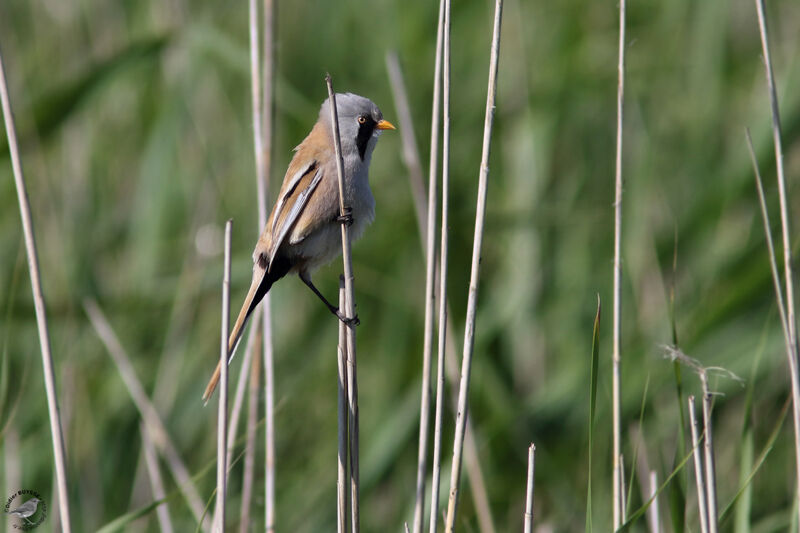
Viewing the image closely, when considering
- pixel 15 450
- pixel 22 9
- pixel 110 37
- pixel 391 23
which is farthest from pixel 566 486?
pixel 22 9

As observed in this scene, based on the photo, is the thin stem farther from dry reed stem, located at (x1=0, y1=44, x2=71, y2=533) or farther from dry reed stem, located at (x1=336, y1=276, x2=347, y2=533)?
dry reed stem, located at (x1=0, y1=44, x2=71, y2=533)

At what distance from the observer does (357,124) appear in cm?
280

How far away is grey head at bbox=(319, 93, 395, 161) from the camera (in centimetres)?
279

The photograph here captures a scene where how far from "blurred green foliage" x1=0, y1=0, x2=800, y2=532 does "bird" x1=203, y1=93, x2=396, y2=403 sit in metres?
0.65

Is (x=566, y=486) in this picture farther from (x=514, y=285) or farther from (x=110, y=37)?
(x=110, y=37)

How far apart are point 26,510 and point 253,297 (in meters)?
1.23

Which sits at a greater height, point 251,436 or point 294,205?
point 294,205

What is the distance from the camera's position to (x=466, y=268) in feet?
13.8

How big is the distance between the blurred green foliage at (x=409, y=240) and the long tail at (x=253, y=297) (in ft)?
1.92

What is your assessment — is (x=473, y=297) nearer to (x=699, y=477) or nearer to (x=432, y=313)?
(x=432, y=313)

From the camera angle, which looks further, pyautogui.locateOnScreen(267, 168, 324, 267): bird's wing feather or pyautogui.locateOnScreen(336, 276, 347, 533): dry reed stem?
pyautogui.locateOnScreen(267, 168, 324, 267): bird's wing feather

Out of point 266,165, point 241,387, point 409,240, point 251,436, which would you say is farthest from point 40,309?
point 409,240

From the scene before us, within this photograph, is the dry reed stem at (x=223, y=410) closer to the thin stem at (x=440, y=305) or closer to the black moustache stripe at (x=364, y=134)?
the thin stem at (x=440, y=305)

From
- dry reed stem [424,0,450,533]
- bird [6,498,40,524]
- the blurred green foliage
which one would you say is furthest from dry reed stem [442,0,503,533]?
bird [6,498,40,524]
